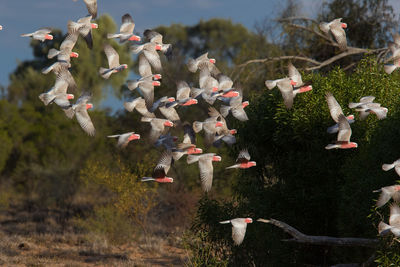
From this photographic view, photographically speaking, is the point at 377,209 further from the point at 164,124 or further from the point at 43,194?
the point at 43,194

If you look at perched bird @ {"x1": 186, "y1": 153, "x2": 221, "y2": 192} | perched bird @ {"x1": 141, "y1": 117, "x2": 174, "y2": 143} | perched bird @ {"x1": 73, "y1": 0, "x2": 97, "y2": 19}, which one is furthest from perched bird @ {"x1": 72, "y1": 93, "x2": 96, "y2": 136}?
perched bird @ {"x1": 186, "y1": 153, "x2": 221, "y2": 192}

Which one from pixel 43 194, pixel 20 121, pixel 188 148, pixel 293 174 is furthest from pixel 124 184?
pixel 20 121

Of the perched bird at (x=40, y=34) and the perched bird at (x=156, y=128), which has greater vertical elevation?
the perched bird at (x=40, y=34)

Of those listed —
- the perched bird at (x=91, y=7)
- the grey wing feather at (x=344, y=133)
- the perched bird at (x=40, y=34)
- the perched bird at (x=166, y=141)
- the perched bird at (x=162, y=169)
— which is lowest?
the perched bird at (x=162, y=169)

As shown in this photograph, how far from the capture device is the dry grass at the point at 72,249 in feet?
55.2

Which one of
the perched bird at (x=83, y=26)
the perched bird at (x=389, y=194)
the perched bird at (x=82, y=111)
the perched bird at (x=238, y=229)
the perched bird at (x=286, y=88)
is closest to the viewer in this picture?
the perched bird at (x=389, y=194)

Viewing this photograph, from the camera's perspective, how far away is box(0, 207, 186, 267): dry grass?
16.8 m

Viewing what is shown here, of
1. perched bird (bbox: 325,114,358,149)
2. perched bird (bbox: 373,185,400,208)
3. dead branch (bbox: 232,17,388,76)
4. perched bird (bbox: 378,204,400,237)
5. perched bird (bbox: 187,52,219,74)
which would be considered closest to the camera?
perched bird (bbox: 378,204,400,237)

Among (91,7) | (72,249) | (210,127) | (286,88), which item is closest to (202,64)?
(210,127)

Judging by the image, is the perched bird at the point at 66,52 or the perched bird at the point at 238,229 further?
the perched bird at the point at 66,52

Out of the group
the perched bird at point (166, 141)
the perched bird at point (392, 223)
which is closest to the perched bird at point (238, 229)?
the perched bird at point (166, 141)

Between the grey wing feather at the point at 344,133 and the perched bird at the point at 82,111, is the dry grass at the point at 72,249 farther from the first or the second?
the grey wing feather at the point at 344,133

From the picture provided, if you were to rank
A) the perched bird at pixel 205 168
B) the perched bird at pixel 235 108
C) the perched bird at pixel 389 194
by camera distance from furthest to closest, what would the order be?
the perched bird at pixel 235 108 → the perched bird at pixel 205 168 → the perched bird at pixel 389 194

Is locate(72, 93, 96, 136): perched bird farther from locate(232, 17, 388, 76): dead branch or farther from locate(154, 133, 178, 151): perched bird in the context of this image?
locate(232, 17, 388, 76): dead branch
